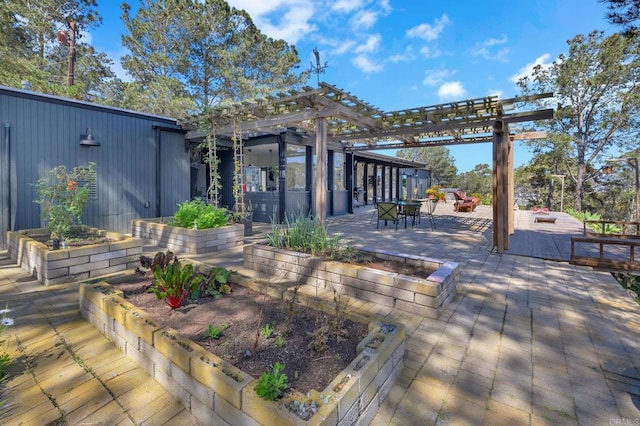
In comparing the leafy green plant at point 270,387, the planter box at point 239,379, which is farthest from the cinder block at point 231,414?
the leafy green plant at point 270,387

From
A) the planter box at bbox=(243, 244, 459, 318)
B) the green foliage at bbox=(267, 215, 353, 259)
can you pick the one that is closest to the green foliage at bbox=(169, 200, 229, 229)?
the green foliage at bbox=(267, 215, 353, 259)

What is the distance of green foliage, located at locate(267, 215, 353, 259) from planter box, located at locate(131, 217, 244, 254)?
59.9 inches

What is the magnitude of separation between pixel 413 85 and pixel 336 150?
1110 cm

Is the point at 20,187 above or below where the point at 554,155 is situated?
below

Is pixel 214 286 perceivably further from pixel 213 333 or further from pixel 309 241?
pixel 309 241

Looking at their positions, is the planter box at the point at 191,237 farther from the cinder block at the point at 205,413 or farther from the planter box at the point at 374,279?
the cinder block at the point at 205,413

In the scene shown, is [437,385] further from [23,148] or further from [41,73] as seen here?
[41,73]

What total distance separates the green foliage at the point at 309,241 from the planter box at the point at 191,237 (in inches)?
59.9

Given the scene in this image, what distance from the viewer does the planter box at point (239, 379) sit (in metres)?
1.22

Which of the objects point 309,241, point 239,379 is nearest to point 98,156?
point 309,241

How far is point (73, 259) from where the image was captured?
3508mm

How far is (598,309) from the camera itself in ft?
9.34

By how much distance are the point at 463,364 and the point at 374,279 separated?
3.68 feet

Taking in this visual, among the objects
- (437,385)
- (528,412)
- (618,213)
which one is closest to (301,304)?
(437,385)
